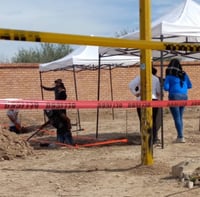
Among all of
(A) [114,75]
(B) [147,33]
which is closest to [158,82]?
(B) [147,33]

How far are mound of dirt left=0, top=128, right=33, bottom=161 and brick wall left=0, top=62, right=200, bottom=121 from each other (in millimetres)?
13962

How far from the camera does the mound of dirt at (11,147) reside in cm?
992

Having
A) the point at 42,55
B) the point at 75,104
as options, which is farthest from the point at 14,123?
the point at 42,55

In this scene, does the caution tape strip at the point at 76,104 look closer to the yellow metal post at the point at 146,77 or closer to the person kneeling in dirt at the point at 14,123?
the yellow metal post at the point at 146,77

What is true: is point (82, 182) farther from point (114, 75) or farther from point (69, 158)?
point (114, 75)

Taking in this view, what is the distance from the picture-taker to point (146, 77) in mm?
8141

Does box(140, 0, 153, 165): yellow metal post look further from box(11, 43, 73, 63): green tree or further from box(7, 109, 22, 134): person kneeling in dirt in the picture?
box(11, 43, 73, 63): green tree

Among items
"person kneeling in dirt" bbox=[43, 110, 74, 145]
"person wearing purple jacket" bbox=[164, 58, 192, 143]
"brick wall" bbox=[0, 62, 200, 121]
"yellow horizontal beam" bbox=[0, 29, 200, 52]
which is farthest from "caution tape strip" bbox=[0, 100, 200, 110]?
"brick wall" bbox=[0, 62, 200, 121]

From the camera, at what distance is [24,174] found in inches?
328

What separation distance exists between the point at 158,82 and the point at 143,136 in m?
3.46

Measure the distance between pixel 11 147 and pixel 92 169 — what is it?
2315mm

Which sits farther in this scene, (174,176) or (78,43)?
(174,176)

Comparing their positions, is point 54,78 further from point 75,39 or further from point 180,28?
point 75,39

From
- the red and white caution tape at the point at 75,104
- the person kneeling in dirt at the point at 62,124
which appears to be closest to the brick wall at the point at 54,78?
the person kneeling in dirt at the point at 62,124
